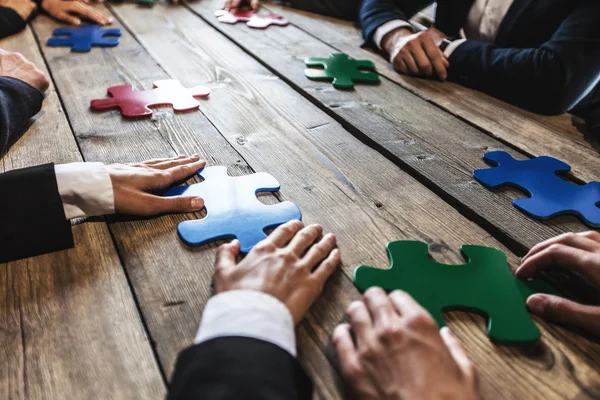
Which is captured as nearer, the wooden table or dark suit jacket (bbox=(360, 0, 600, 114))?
the wooden table

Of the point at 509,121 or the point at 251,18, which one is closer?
the point at 509,121

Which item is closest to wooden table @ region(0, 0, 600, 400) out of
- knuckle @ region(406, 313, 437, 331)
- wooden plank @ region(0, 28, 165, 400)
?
wooden plank @ region(0, 28, 165, 400)

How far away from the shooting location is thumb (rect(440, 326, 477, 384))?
2.25 feet

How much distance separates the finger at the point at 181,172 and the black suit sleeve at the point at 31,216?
0.21 m

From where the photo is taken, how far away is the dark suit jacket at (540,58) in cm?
153

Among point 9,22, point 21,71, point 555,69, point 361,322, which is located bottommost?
point 9,22

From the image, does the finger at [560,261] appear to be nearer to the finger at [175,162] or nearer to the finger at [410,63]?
the finger at [175,162]

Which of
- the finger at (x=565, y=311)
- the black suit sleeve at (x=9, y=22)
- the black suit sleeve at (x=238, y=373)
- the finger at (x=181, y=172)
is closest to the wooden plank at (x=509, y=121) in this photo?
the finger at (x=565, y=311)

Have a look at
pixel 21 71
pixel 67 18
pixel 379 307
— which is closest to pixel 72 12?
pixel 67 18

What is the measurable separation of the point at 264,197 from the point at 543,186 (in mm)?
642

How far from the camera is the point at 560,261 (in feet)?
2.90

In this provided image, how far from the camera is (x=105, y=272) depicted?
2.88 ft

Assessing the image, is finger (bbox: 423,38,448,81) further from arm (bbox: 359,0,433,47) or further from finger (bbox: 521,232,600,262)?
finger (bbox: 521,232,600,262)

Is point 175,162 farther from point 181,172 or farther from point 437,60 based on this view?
point 437,60
